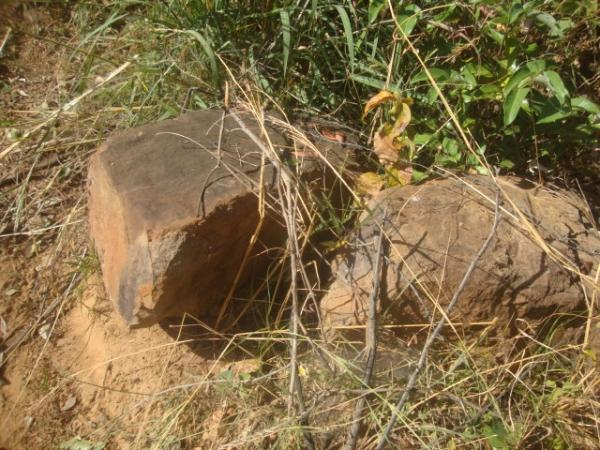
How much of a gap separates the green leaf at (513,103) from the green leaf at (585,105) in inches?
7.9

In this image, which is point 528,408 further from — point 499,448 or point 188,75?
point 188,75

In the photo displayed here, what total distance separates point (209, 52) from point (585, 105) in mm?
1335

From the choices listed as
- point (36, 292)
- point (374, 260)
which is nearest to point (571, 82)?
point (374, 260)

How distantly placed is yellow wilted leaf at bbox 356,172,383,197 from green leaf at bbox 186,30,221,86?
0.69 metres

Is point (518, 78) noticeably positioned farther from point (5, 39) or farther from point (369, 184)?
point (5, 39)

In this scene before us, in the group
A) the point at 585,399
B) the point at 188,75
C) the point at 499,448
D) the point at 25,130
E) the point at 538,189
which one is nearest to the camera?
the point at 499,448

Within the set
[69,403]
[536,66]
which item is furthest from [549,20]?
[69,403]

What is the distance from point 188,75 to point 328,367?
1.31 metres

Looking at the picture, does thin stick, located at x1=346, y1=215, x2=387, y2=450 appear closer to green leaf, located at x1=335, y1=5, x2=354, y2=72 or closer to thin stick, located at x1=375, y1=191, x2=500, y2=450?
thin stick, located at x1=375, y1=191, x2=500, y2=450

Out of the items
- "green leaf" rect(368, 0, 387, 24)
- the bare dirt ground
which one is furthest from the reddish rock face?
"green leaf" rect(368, 0, 387, 24)

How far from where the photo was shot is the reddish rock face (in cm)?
171

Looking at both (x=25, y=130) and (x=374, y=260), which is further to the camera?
(x=25, y=130)

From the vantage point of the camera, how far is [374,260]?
1915 millimetres

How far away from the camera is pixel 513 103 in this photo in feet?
6.12
